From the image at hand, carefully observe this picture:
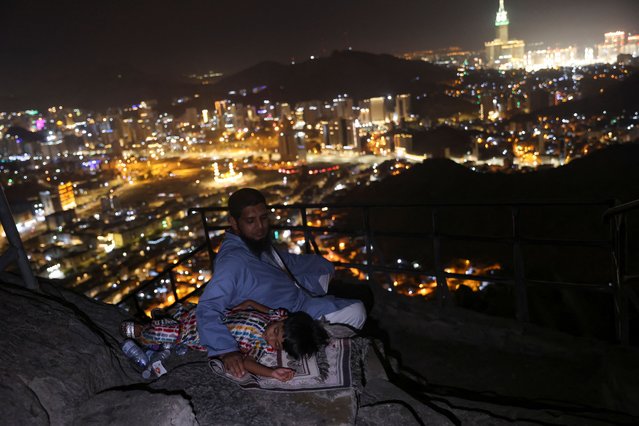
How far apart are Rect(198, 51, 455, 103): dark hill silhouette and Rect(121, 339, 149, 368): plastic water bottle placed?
7050cm

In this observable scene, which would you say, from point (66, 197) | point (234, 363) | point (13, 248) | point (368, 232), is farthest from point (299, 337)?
point (66, 197)

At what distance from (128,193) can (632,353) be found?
41617mm

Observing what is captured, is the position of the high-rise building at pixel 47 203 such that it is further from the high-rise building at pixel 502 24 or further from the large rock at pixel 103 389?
the high-rise building at pixel 502 24

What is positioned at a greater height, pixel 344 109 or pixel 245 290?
pixel 344 109

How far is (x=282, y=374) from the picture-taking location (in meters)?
1.85

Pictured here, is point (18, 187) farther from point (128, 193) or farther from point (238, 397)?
point (238, 397)

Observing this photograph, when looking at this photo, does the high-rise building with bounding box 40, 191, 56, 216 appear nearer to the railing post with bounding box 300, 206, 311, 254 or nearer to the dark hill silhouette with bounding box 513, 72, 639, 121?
the railing post with bounding box 300, 206, 311, 254

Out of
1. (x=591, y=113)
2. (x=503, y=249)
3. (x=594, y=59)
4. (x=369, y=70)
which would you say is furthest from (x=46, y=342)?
(x=594, y=59)

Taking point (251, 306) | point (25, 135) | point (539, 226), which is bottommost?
point (539, 226)

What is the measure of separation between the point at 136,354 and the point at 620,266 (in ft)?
8.57

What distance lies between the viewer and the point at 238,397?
1.91 metres

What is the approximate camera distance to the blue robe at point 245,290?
1915 mm

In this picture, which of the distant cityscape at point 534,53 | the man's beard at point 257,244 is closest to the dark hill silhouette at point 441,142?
the man's beard at point 257,244

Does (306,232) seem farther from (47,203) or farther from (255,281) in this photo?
(47,203)
